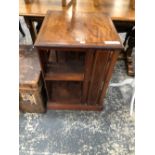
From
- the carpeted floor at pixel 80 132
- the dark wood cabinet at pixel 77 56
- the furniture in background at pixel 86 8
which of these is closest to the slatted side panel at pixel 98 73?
the dark wood cabinet at pixel 77 56

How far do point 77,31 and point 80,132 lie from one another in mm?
771

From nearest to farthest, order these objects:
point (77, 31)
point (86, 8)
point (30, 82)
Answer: point (77, 31)
point (30, 82)
point (86, 8)

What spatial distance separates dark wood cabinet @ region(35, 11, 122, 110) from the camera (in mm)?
929

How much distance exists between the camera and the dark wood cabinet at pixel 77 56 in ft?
3.05

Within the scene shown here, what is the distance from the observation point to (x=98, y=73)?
3.62ft

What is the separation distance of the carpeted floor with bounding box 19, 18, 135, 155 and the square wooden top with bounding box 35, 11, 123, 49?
2.33 feet

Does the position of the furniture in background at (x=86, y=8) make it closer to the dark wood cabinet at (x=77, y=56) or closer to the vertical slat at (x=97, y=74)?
the dark wood cabinet at (x=77, y=56)

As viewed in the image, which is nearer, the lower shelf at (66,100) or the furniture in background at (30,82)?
the furniture in background at (30,82)

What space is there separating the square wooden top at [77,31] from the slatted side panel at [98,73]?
8cm

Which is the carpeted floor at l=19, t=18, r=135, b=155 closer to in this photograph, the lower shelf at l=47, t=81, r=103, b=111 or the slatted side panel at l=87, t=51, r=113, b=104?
the lower shelf at l=47, t=81, r=103, b=111

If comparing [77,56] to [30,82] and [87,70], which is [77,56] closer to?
[87,70]

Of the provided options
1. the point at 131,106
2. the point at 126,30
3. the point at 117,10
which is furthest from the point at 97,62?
the point at 126,30

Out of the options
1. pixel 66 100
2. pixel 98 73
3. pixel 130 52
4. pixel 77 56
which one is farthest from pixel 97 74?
pixel 130 52
